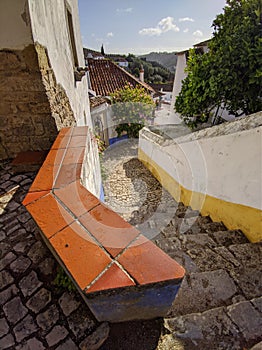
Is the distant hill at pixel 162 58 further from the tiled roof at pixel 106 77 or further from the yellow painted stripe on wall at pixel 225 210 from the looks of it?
the yellow painted stripe on wall at pixel 225 210

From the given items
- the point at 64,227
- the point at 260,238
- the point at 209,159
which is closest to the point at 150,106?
the point at 209,159

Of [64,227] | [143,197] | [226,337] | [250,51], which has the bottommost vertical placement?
[143,197]

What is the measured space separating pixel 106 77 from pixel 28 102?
1238cm

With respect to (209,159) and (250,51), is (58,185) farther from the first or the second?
(250,51)

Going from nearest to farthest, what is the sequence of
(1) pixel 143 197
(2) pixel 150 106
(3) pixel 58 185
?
(3) pixel 58 185 < (1) pixel 143 197 < (2) pixel 150 106

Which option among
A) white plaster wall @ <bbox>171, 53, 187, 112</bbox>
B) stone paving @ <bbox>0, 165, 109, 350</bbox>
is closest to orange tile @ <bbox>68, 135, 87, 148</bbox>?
stone paving @ <bbox>0, 165, 109, 350</bbox>

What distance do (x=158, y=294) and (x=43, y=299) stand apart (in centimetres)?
81

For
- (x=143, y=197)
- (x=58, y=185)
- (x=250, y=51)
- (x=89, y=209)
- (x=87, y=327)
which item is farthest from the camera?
(x=143, y=197)

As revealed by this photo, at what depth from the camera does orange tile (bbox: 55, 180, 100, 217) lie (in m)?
1.19

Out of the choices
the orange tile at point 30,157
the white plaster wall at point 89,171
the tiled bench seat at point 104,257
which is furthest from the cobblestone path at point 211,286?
the orange tile at point 30,157

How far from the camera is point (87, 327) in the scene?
3.52 ft

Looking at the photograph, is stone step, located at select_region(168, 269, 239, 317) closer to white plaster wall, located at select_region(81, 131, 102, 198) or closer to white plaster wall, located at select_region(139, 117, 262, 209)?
white plaster wall, located at select_region(139, 117, 262, 209)

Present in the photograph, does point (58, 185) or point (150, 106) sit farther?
point (150, 106)

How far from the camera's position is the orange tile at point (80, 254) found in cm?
85
